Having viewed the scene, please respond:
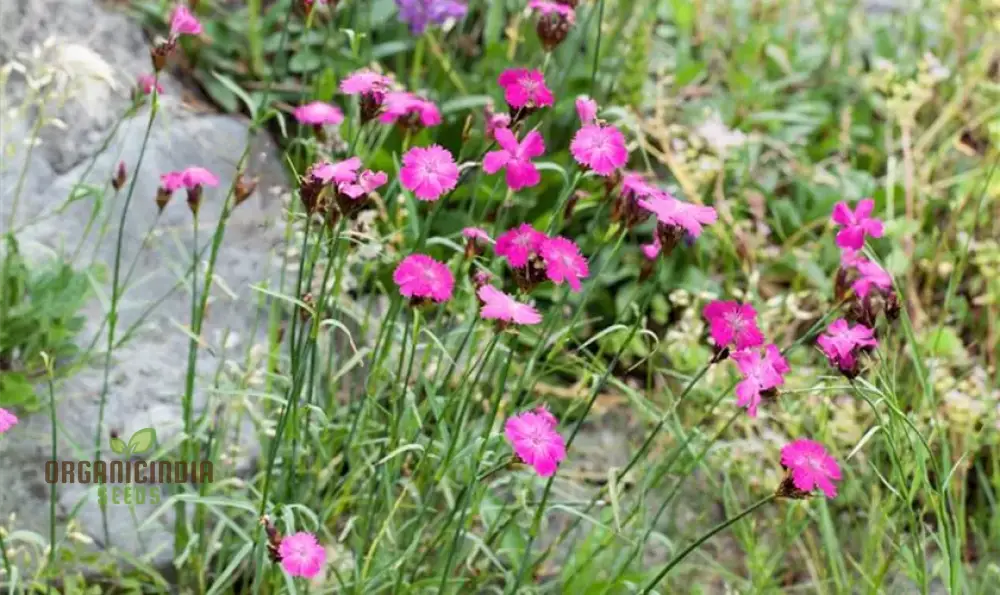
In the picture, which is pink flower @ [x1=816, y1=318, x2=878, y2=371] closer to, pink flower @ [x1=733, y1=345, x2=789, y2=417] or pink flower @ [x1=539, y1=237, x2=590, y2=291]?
pink flower @ [x1=733, y1=345, x2=789, y2=417]

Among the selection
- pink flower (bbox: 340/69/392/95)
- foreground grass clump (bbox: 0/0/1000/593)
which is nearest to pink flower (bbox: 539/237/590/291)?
foreground grass clump (bbox: 0/0/1000/593)

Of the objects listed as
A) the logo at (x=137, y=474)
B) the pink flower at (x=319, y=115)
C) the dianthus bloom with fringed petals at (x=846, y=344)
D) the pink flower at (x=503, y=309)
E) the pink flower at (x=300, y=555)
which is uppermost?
the pink flower at (x=319, y=115)

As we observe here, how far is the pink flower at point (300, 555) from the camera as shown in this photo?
1.12 m

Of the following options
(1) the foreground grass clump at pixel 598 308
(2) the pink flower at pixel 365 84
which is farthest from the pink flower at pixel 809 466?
(2) the pink flower at pixel 365 84

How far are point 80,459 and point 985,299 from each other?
5.51 ft

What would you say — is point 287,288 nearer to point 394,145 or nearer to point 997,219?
point 394,145

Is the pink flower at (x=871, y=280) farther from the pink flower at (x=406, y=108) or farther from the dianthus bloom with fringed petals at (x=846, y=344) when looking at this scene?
the pink flower at (x=406, y=108)

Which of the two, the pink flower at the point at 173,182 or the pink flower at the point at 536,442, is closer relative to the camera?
the pink flower at the point at 536,442

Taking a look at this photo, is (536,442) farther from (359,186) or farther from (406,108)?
(406,108)

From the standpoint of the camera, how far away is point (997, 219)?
2588 millimetres

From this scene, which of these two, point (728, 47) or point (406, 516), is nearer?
point (406, 516)

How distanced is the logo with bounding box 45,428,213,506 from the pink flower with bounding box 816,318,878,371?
0.80 metres

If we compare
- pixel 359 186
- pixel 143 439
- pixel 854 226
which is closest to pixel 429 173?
pixel 359 186

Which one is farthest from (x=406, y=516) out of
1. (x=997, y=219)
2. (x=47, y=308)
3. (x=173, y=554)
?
(x=997, y=219)
